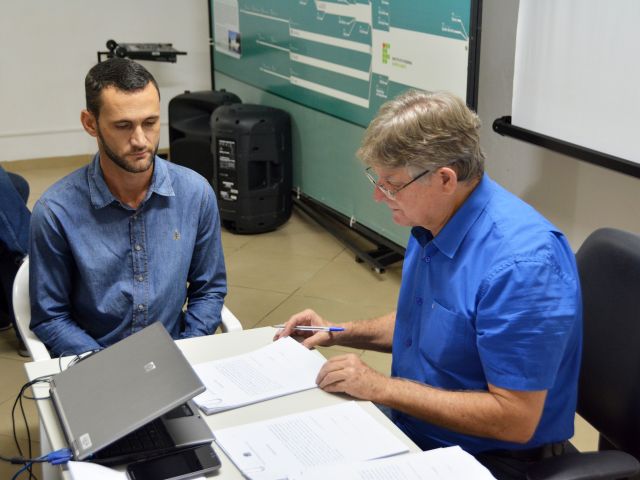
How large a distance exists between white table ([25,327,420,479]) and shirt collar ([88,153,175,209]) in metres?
0.44

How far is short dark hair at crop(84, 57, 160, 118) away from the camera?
6.68ft

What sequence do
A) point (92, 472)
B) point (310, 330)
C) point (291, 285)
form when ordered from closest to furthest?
point (92, 472)
point (310, 330)
point (291, 285)

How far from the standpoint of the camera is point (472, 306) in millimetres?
1580

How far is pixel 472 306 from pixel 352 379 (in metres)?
0.28

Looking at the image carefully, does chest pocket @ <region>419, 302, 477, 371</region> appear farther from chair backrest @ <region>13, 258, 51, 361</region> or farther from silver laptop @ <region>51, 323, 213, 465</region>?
chair backrest @ <region>13, 258, 51, 361</region>

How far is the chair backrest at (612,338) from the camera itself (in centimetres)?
161

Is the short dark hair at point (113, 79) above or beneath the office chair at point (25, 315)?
above

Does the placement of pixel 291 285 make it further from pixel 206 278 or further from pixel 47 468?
pixel 47 468

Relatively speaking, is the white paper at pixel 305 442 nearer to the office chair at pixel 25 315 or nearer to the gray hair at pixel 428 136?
the gray hair at pixel 428 136

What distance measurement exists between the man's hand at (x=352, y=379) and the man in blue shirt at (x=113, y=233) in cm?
Answer: 63

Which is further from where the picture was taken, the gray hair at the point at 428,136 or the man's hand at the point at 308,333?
the man's hand at the point at 308,333

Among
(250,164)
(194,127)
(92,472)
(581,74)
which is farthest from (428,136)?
(194,127)

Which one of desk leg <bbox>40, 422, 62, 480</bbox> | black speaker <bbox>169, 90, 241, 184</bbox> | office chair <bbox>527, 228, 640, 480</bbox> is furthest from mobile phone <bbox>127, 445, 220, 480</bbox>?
black speaker <bbox>169, 90, 241, 184</bbox>

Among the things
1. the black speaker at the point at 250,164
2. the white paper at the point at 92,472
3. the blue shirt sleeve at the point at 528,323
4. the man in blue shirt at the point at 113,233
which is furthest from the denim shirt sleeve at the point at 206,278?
the black speaker at the point at 250,164
